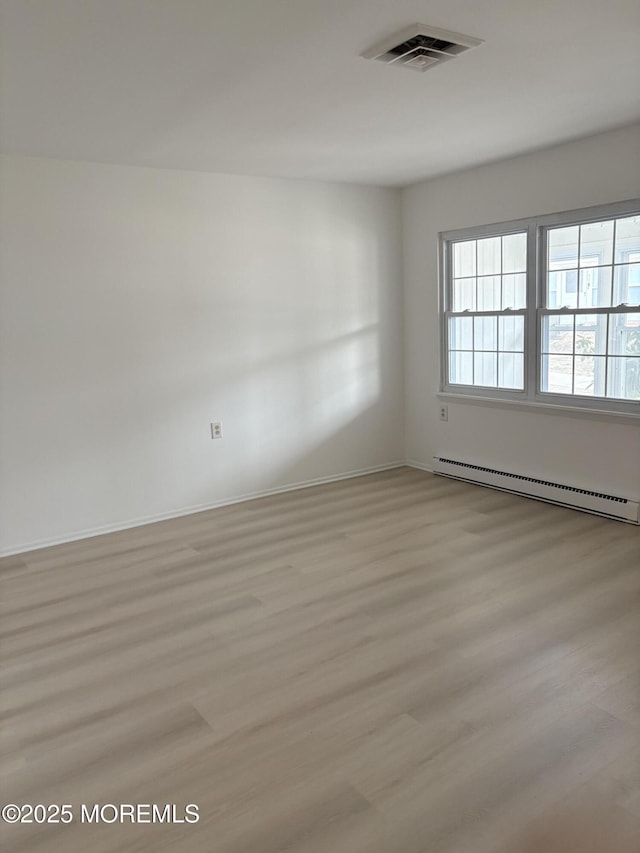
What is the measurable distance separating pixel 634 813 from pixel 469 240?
4.27 m

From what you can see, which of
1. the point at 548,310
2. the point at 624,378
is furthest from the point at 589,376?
the point at 548,310

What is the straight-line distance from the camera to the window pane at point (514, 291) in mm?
4938

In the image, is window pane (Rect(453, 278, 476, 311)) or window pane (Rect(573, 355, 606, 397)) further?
window pane (Rect(453, 278, 476, 311))

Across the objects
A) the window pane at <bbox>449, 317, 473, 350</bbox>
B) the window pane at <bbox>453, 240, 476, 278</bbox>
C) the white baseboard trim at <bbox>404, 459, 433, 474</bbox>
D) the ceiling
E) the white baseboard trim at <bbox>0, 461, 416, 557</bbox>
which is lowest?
the white baseboard trim at <bbox>404, 459, 433, 474</bbox>

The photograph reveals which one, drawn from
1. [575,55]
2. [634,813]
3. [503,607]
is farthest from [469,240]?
[634,813]

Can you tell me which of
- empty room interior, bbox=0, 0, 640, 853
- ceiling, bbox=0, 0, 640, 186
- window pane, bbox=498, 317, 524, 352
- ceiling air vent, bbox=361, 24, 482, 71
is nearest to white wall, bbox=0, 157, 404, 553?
empty room interior, bbox=0, 0, 640, 853

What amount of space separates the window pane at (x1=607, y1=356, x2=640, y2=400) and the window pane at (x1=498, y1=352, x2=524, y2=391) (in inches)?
28.8

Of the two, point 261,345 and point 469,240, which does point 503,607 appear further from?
point 469,240

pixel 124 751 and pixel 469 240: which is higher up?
pixel 469 240

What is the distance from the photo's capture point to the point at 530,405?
489 cm

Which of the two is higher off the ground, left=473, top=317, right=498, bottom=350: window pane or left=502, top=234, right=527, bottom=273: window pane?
left=502, top=234, right=527, bottom=273: window pane

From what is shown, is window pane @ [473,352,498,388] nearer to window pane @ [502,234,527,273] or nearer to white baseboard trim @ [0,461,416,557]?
window pane @ [502,234,527,273]

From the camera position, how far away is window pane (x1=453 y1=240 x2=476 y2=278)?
5.35 m

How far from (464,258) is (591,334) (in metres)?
1.35
